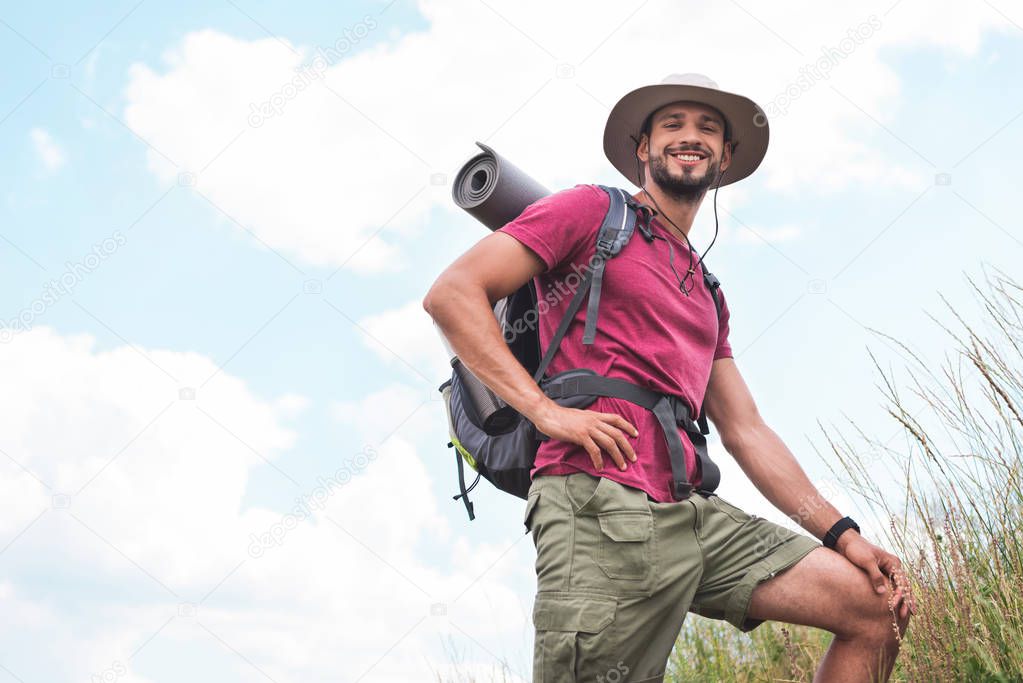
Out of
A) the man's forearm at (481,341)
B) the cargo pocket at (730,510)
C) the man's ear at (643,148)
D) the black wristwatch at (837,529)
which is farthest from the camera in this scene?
the man's ear at (643,148)

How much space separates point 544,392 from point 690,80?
4.73 ft

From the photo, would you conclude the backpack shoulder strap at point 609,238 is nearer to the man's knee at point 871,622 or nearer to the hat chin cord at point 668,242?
the hat chin cord at point 668,242

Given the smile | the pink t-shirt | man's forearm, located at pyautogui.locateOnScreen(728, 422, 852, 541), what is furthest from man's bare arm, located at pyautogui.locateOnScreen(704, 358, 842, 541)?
the smile

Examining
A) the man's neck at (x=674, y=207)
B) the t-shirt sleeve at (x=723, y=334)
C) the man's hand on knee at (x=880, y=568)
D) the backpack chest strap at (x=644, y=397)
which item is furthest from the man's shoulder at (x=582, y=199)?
the man's hand on knee at (x=880, y=568)

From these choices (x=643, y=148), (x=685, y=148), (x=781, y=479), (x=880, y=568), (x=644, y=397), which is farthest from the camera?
(x=643, y=148)

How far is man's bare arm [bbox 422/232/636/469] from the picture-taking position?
2693 mm

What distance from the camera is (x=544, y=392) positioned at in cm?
286

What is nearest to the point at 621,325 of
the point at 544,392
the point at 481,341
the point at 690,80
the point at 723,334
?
the point at 544,392

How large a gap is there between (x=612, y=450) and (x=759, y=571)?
67 centimetres

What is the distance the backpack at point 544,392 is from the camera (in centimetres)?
283

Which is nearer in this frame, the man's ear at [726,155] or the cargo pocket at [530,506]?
the cargo pocket at [530,506]

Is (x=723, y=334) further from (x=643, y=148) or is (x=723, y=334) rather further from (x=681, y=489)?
(x=681, y=489)

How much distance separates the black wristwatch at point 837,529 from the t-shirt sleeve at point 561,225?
126 cm

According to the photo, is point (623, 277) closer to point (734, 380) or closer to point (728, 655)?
point (734, 380)
